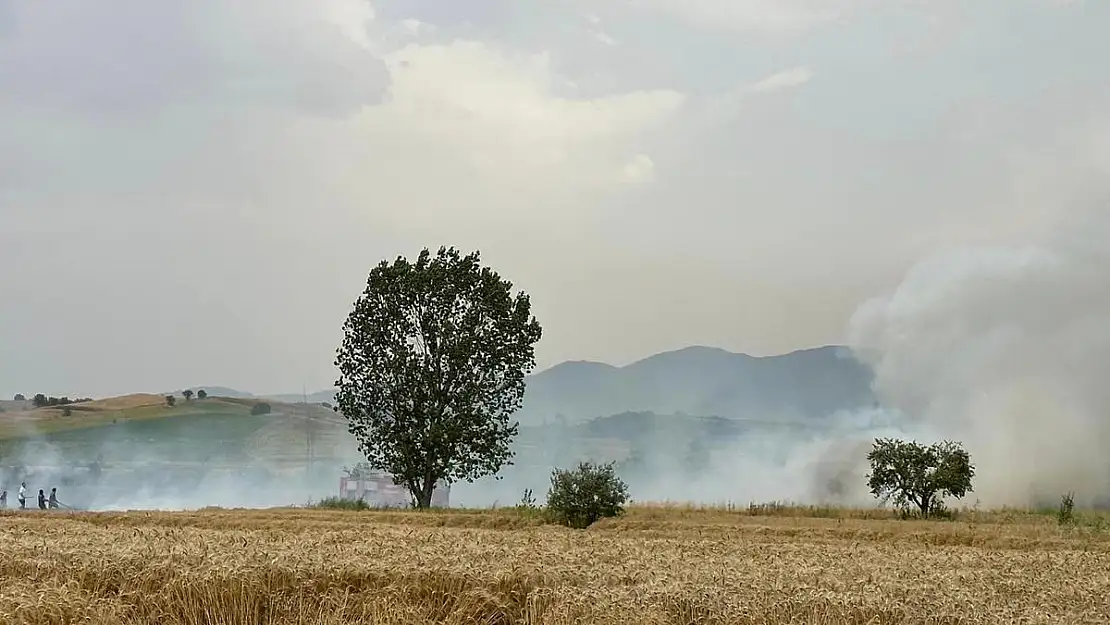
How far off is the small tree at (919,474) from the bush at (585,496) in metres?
12.2

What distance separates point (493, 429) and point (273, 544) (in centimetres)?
3701

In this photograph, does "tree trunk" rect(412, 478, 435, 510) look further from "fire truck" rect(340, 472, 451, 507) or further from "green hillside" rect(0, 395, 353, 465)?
"green hillside" rect(0, 395, 353, 465)

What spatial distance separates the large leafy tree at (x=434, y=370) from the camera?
52.2 m

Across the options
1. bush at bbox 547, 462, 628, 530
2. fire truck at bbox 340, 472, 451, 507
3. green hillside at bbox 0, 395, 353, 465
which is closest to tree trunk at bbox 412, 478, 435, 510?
fire truck at bbox 340, 472, 451, 507

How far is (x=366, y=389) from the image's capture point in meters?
53.3

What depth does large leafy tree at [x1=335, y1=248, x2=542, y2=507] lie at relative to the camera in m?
52.2

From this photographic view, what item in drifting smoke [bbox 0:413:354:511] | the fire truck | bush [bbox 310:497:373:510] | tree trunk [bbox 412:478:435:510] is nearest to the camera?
bush [bbox 310:497:373:510]

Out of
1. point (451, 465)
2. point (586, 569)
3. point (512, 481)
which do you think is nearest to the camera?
point (586, 569)

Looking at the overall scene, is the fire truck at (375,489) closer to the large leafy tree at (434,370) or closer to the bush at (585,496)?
the large leafy tree at (434,370)

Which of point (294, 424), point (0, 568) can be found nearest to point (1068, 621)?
point (0, 568)

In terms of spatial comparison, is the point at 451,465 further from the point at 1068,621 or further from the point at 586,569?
the point at 1068,621

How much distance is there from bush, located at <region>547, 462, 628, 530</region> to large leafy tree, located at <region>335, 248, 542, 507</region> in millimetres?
14938

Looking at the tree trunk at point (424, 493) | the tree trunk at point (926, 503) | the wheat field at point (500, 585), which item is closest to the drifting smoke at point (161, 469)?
the tree trunk at point (424, 493)

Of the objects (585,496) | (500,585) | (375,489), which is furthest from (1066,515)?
(375,489)
